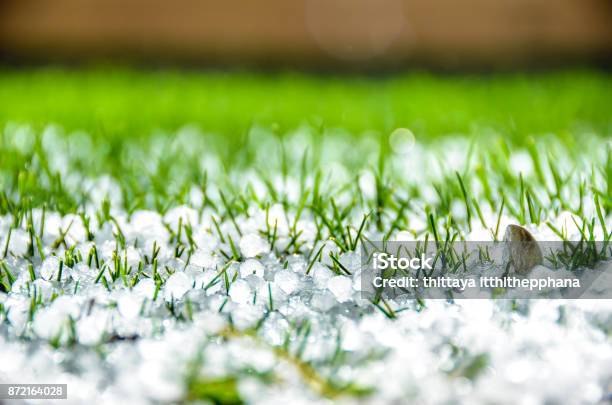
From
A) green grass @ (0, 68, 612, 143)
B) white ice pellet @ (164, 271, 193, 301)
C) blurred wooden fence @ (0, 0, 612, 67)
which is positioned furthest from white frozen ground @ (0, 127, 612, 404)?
blurred wooden fence @ (0, 0, 612, 67)

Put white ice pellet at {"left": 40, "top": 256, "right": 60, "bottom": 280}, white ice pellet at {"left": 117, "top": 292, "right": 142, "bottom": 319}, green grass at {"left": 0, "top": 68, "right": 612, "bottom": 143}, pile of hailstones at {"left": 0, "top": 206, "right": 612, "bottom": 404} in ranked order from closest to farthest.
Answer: pile of hailstones at {"left": 0, "top": 206, "right": 612, "bottom": 404}, white ice pellet at {"left": 117, "top": 292, "right": 142, "bottom": 319}, white ice pellet at {"left": 40, "top": 256, "right": 60, "bottom": 280}, green grass at {"left": 0, "top": 68, "right": 612, "bottom": 143}

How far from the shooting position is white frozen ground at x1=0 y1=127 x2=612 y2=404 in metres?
0.71

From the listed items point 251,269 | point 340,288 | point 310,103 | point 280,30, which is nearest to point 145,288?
point 251,269

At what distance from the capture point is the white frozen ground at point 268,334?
708 mm

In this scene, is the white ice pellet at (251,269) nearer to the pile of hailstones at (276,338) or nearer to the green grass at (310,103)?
the pile of hailstones at (276,338)

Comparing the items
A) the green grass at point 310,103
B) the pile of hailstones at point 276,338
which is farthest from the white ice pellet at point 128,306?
the green grass at point 310,103

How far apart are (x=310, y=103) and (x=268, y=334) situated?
2.07 metres

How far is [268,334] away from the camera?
0.82 meters

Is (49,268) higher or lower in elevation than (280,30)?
lower

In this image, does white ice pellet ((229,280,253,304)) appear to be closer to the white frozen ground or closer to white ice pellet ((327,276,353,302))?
the white frozen ground

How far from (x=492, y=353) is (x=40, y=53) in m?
4.68

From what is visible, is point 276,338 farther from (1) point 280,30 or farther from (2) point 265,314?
(1) point 280,30

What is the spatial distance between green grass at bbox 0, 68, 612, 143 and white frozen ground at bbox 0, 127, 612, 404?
2.43 ft

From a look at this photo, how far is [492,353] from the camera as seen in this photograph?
2.43ft
